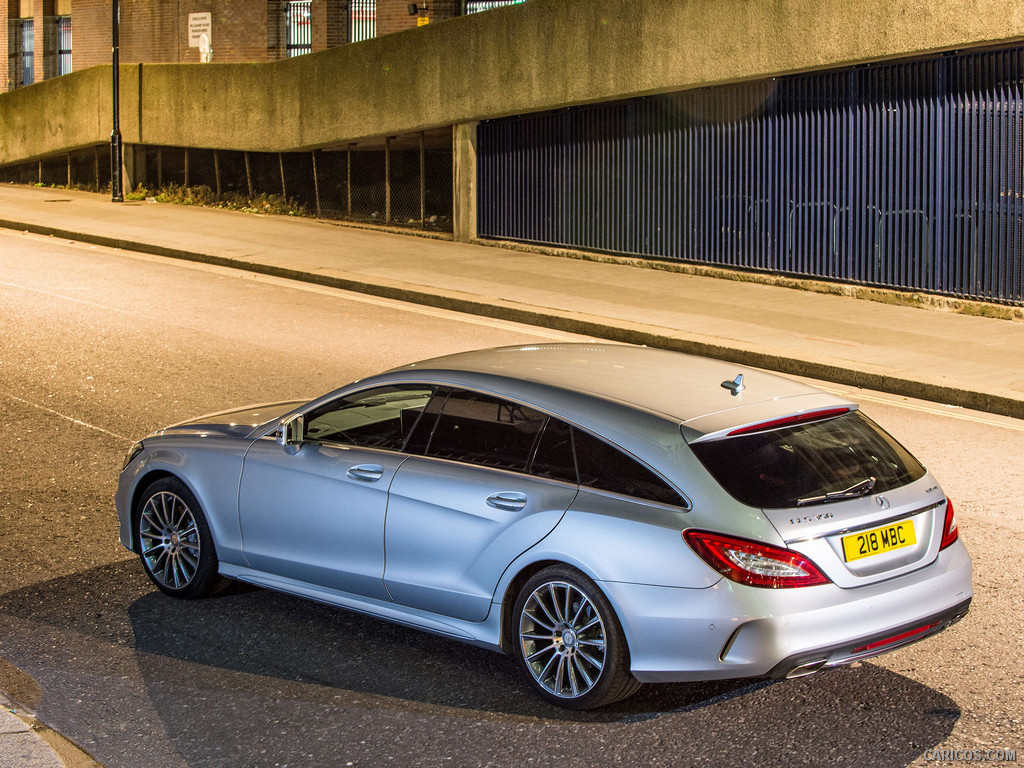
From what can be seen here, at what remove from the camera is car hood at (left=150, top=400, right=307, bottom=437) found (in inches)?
265

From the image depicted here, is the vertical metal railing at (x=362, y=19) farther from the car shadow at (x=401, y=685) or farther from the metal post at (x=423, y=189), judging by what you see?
the car shadow at (x=401, y=685)

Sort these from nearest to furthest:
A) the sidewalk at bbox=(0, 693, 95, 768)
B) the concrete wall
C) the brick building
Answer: the sidewalk at bbox=(0, 693, 95, 768) < the concrete wall < the brick building

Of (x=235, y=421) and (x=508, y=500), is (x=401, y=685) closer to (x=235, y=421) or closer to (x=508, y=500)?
(x=508, y=500)

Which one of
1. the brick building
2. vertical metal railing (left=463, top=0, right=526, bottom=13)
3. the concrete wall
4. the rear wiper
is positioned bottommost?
the rear wiper

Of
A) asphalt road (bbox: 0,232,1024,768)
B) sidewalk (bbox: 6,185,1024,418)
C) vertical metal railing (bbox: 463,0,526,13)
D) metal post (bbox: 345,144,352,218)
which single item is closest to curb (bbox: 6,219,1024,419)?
sidewalk (bbox: 6,185,1024,418)

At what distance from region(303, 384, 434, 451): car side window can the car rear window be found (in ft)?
4.86

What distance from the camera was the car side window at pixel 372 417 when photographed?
6066mm

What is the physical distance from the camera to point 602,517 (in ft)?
16.9

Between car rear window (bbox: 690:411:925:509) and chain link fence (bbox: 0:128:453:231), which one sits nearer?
car rear window (bbox: 690:411:925:509)

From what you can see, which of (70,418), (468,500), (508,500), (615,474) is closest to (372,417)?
(468,500)

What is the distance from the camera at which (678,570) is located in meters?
4.95

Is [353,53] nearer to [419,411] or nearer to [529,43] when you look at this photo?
[529,43]

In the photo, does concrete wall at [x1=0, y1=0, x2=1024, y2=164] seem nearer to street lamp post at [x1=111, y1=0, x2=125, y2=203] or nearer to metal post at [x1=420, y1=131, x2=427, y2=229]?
metal post at [x1=420, y1=131, x2=427, y2=229]

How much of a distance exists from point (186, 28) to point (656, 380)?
32573 millimetres
